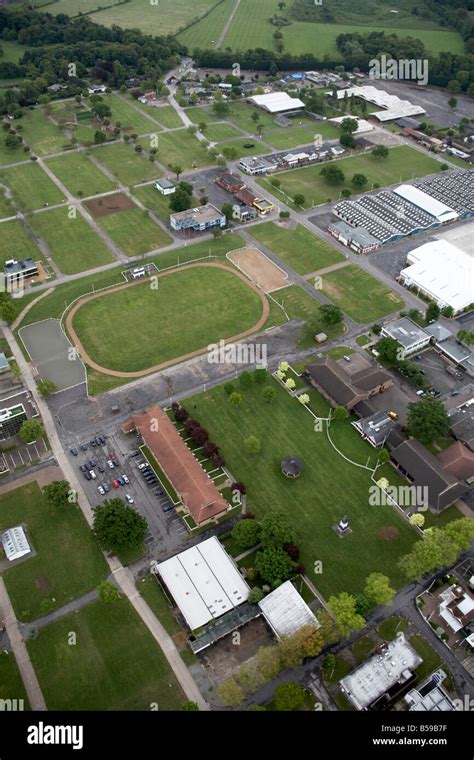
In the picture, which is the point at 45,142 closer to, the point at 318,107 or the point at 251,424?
the point at 318,107

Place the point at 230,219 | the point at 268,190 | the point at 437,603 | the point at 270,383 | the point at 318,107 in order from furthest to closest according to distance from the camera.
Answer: the point at 318,107
the point at 268,190
the point at 230,219
the point at 270,383
the point at 437,603

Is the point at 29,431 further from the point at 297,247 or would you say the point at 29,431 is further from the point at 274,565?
the point at 297,247

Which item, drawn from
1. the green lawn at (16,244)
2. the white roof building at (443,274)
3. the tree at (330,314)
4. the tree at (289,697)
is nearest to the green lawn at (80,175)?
the green lawn at (16,244)

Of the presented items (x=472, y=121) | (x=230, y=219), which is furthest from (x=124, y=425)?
(x=472, y=121)

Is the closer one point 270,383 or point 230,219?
point 270,383

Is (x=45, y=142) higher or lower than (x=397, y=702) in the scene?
higher

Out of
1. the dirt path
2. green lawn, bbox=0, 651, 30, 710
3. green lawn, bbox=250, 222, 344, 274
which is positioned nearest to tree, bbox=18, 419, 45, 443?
the dirt path

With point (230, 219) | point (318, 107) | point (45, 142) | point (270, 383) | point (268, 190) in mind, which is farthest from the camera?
Answer: point (318, 107)

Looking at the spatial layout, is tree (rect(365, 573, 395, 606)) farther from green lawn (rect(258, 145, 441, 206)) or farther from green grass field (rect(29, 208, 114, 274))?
green lawn (rect(258, 145, 441, 206))

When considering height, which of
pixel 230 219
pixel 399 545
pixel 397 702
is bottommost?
pixel 397 702
